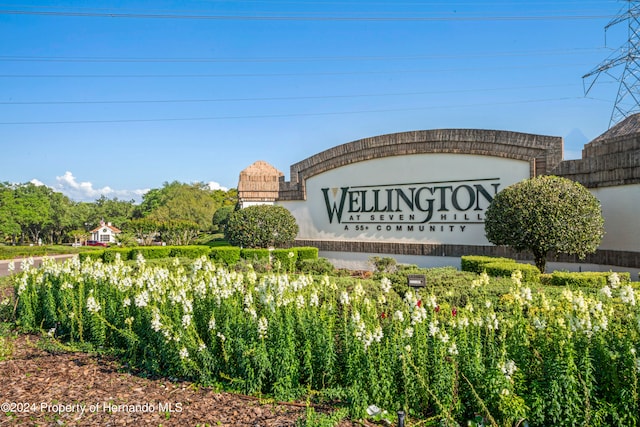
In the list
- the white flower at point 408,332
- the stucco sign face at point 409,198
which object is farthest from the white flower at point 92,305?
the stucco sign face at point 409,198

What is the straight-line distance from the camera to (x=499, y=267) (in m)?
11.7

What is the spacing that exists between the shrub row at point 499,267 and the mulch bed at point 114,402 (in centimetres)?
659

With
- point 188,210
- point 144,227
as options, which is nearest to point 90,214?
point 188,210

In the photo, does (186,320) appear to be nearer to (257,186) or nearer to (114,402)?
(114,402)

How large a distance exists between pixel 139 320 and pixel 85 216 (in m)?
78.9

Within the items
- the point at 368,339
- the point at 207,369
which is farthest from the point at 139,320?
the point at 368,339

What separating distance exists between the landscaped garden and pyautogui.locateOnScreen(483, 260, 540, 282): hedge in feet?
10.8

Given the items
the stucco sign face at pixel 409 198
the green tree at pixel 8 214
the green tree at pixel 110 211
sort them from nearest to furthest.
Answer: the stucco sign face at pixel 409 198
the green tree at pixel 8 214
the green tree at pixel 110 211

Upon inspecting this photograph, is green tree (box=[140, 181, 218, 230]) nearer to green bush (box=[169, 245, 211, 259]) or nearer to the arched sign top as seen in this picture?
green bush (box=[169, 245, 211, 259])

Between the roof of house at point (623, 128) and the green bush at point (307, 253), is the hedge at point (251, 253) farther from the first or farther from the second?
the roof of house at point (623, 128)

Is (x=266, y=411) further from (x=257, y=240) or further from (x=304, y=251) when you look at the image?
(x=257, y=240)

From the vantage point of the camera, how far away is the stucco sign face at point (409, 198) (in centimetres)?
1587

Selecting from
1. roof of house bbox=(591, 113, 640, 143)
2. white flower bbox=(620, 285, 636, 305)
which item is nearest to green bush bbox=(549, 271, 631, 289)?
white flower bbox=(620, 285, 636, 305)

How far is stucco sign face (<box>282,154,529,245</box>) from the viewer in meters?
15.9
